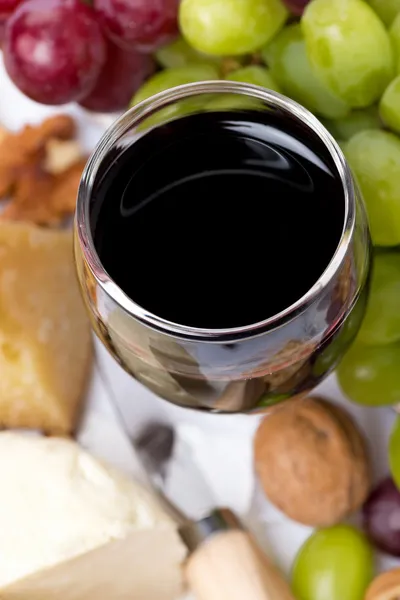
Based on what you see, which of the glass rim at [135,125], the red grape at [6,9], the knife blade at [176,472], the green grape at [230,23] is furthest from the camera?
the knife blade at [176,472]

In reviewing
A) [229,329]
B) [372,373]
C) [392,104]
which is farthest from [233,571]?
[392,104]

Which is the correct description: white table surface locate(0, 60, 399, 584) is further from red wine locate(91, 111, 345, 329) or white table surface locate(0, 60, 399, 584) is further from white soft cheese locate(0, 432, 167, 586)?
red wine locate(91, 111, 345, 329)

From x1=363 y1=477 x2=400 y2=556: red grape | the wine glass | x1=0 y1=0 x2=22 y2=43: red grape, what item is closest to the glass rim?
the wine glass

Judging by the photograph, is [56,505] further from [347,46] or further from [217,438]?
[347,46]

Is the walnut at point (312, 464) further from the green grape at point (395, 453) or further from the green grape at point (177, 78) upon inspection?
the green grape at point (177, 78)

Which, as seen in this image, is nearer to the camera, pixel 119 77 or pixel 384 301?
pixel 384 301

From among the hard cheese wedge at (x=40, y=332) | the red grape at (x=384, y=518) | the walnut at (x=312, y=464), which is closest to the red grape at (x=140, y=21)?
the hard cheese wedge at (x=40, y=332)

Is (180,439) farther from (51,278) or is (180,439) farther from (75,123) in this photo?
(75,123)
